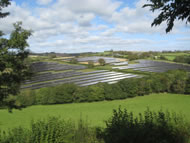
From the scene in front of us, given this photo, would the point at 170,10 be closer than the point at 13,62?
Yes

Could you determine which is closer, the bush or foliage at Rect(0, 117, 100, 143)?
foliage at Rect(0, 117, 100, 143)

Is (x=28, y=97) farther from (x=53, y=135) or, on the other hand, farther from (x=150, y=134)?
(x=150, y=134)

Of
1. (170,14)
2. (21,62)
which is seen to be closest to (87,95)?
(21,62)

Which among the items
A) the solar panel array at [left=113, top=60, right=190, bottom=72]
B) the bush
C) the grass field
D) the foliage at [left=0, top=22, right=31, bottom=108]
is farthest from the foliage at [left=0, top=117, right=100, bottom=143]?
the solar panel array at [left=113, top=60, right=190, bottom=72]

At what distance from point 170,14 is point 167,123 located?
3.71m

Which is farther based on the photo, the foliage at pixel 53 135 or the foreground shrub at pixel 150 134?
the foliage at pixel 53 135

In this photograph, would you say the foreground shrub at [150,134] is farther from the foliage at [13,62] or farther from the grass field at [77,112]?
the grass field at [77,112]

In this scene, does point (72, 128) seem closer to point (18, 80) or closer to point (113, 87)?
point (18, 80)

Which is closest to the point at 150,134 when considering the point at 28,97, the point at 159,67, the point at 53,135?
the point at 53,135

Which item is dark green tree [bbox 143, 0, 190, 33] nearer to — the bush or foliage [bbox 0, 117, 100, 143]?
foliage [bbox 0, 117, 100, 143]

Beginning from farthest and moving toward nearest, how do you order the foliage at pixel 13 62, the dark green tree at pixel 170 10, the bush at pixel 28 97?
the bush at pixel 28 97
the foliage at pixel 13 62
the dark green tree at pixel 170 10

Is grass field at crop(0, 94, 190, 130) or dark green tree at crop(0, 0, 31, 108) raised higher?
dark green tree at crop(0, 0, 31, 108)

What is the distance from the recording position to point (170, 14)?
368cm

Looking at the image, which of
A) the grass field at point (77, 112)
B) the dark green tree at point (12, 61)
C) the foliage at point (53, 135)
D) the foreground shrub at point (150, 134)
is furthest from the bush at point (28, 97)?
the foreground shrub at point (150, 134)
